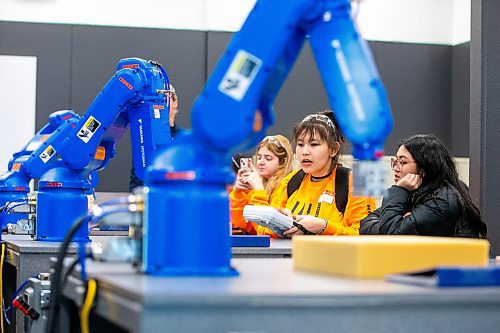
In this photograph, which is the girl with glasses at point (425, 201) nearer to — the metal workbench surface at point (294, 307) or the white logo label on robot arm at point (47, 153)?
the white logo label on robot arm at point (47, 153)

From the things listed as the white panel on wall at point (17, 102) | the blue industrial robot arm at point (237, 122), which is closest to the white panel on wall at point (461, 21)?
the white panel on wall at point (17, 102)

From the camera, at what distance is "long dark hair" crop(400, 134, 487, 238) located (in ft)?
12.4

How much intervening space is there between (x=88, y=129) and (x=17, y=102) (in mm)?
3285

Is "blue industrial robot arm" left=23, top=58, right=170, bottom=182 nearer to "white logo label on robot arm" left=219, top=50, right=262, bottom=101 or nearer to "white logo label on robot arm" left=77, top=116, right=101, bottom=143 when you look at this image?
"white logo label on robot arm" left=77, top=116, right=101, bottom=143

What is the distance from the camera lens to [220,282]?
5.09ft

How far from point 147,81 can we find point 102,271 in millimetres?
1842

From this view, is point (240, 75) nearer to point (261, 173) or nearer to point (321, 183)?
point (321, 183)

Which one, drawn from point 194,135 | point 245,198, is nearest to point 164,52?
point 245,198

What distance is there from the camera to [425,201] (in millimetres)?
3717

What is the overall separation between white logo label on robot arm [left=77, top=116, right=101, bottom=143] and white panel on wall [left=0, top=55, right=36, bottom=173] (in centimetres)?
320

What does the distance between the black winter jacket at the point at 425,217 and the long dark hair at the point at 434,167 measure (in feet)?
0.13

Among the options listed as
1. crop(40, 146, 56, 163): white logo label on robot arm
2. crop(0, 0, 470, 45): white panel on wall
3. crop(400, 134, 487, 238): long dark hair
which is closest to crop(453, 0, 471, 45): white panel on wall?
crop(0, 0, 470, 45): white panel on wall

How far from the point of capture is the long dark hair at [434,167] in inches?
148

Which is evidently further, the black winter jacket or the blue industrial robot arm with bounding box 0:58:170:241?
the black winter jacket
